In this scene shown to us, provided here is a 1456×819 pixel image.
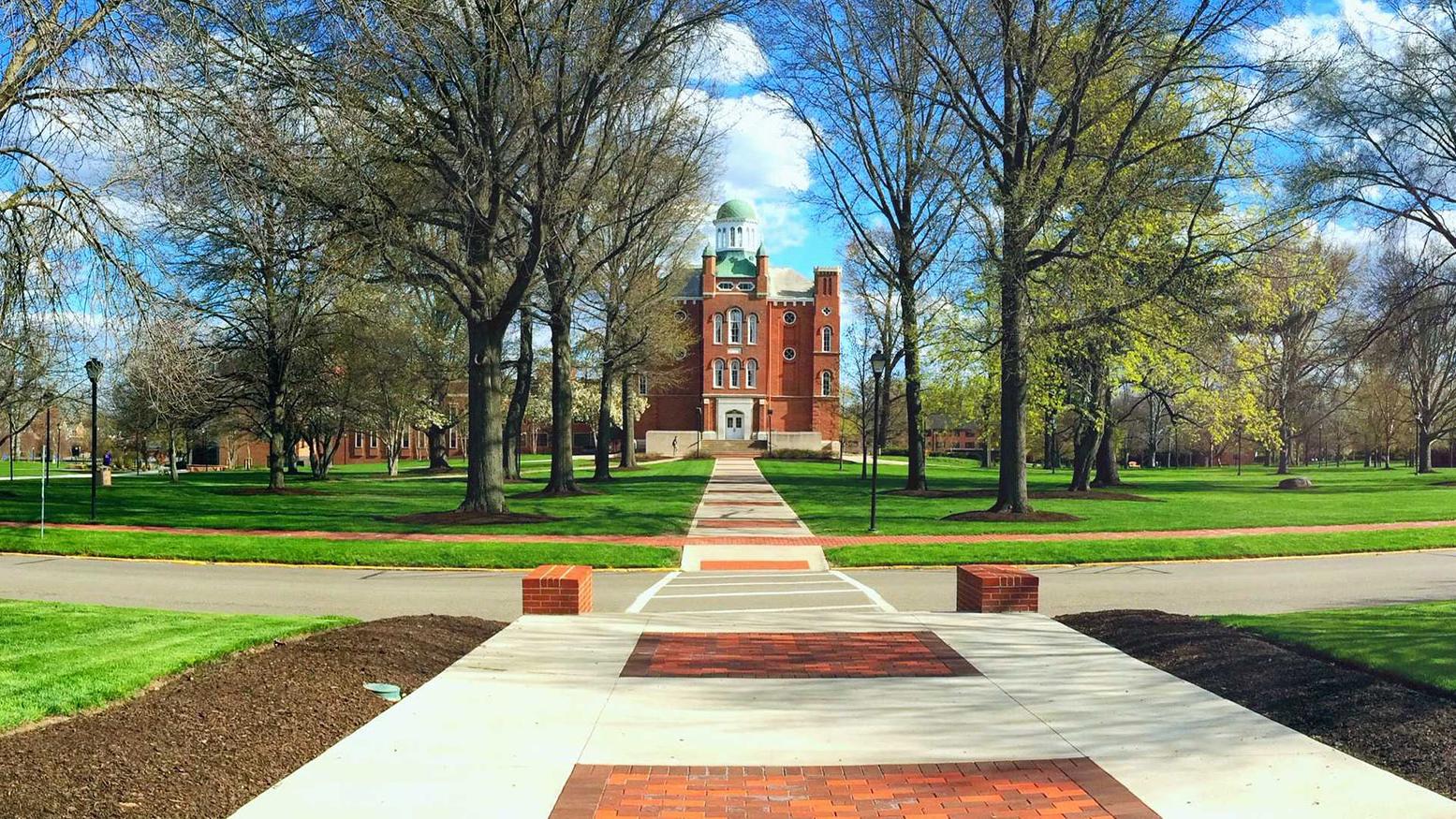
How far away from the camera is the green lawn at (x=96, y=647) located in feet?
20.8

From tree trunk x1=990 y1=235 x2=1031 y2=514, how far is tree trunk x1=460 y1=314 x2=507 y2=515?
12.0 meters

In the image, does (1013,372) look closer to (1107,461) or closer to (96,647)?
(1107,461)

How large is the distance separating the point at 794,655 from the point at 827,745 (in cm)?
262

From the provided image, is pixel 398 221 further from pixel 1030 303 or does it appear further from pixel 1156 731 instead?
pixel 1156 731

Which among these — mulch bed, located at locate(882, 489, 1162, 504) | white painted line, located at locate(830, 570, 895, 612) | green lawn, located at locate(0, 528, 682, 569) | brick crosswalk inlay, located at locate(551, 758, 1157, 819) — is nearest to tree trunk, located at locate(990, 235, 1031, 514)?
mulch bed, located at locate(882, 489, 1162, 504)

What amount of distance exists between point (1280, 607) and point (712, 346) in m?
69.4

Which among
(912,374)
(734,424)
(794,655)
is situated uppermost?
(912,374)

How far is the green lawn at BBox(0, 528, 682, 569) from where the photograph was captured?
17.2m

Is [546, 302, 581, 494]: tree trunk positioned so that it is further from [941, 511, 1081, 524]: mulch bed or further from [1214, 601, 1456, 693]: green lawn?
[1214, 601, 1456, 693]: green lawn

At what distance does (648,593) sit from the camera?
13961 millimetres

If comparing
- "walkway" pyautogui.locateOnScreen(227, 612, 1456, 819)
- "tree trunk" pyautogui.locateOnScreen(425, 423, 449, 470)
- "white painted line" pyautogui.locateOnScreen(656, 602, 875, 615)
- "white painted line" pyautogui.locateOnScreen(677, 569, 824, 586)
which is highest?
"tree trunk" pyautogui.locateOnScreen(425, 423, 449, 470)

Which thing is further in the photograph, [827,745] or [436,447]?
[436,447]

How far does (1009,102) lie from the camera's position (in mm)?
23656

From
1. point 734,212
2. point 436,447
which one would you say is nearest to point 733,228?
point 734,212
